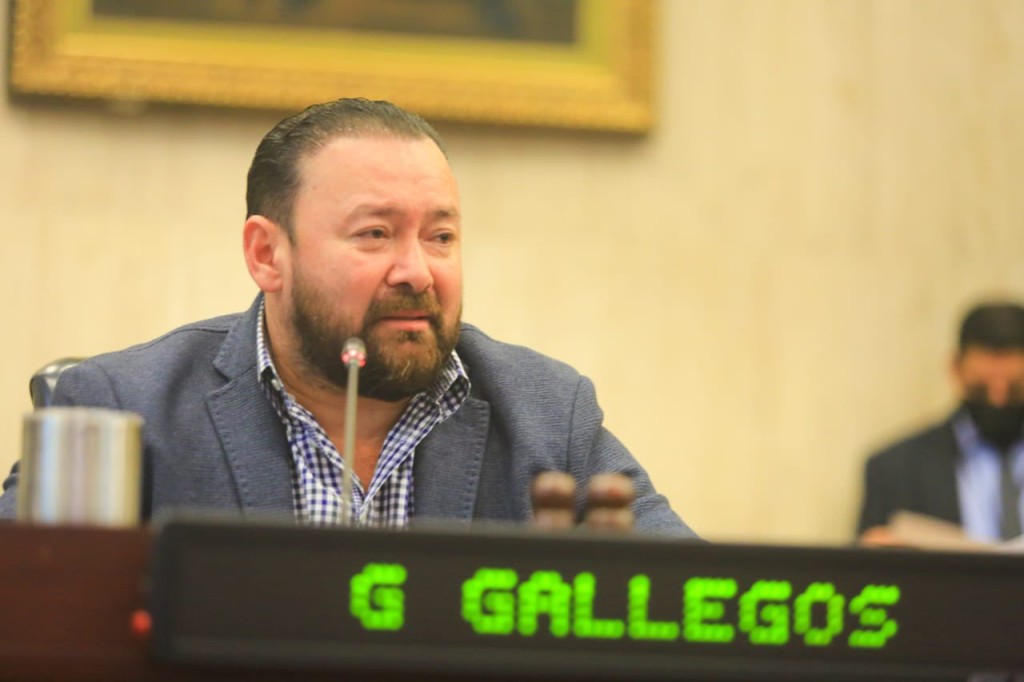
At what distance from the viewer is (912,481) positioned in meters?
4.52

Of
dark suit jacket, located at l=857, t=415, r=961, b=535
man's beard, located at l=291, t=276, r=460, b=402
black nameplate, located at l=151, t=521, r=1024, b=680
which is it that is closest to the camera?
black nameplate, located at l=151, t=521, r=1024, b=680

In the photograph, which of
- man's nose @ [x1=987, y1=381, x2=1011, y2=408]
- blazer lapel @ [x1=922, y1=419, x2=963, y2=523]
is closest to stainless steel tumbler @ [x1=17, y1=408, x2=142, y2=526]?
blazer lapel @ [x1=922, y1=419, x2=963, y2=523]

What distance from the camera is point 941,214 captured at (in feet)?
15.6

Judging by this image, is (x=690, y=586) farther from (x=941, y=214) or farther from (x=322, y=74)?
(x=941, y=214)

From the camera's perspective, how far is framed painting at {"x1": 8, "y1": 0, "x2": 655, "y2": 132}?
13.6 ft

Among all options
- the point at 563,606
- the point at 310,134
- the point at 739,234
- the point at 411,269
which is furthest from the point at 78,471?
the point at 739,234

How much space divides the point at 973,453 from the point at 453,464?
2.78 metres

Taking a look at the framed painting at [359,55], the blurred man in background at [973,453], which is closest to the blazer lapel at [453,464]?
the framed painting at [359,55]

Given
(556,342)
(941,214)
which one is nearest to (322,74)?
(556,342)

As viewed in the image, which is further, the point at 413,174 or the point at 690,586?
the point at 413,174

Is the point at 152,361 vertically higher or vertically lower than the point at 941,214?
lower

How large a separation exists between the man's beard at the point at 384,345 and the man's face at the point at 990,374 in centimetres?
268

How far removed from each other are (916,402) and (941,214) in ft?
1.94

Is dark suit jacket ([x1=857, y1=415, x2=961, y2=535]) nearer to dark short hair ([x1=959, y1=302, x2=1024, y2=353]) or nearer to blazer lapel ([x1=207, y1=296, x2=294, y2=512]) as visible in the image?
dark short hair ([x1=959, y1=302, x2=1024, y2=353])
